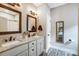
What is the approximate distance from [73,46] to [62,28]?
0.39m

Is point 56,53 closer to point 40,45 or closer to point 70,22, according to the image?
point 40,45

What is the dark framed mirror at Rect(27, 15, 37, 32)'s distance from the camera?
5.70ft

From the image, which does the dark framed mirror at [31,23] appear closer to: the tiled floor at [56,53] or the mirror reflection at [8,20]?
the mirror reflection at [8,20]

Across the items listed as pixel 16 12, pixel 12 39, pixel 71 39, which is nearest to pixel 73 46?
pixel 71 39

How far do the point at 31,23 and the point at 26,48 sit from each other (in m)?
0.49

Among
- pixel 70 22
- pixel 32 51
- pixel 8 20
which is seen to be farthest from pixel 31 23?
pixel 70 22

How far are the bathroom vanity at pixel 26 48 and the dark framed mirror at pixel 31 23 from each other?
164mm

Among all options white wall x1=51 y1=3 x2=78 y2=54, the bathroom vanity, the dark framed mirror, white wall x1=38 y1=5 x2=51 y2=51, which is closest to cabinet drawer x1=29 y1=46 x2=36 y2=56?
the bathroom vanity

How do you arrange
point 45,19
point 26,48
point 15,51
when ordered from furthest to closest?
point 45,19
point 26,48
point 15,51

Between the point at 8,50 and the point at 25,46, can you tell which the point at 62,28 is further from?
the point at 8,50

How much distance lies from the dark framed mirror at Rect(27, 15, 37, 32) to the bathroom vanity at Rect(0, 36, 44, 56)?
0.16 m

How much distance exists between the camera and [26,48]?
1.64m

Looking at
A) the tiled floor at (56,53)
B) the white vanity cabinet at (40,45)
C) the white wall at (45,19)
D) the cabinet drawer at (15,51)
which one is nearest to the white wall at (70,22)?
the tiled floor at (56,53)

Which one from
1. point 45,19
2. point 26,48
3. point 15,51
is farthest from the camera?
point 45,19
